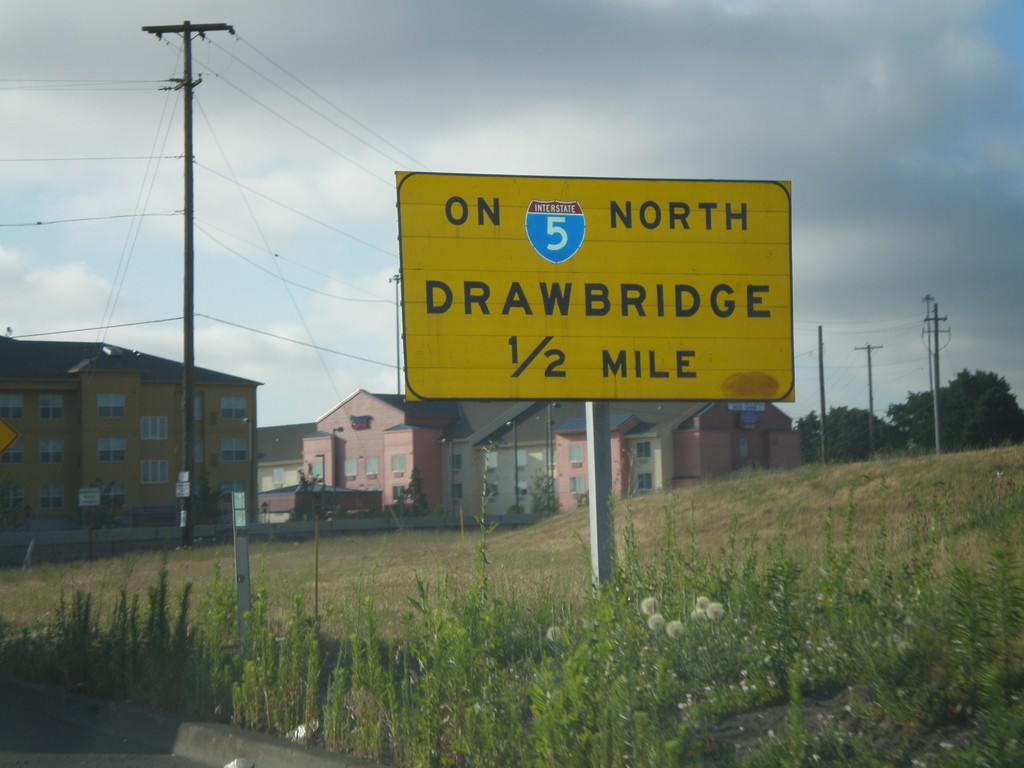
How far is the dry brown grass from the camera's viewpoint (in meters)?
15.0

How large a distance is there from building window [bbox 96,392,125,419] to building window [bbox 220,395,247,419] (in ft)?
19.1

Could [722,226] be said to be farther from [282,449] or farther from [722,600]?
[282,449]

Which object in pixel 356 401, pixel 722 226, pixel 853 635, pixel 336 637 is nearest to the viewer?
pixel 853 635

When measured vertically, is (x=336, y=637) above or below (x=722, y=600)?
below

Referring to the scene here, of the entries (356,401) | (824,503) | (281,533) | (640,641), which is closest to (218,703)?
(640,641)

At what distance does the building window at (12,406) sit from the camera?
179 feet

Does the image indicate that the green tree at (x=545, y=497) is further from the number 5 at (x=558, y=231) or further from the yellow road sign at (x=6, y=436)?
the number 5 at (x=558, y=231)

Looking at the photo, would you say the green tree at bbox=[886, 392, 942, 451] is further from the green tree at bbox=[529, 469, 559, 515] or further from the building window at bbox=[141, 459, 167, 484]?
the building window at bbox=[141, 459, 167, 484]

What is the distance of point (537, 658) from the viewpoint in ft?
23.7

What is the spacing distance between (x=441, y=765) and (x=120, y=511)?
5188 centimetres

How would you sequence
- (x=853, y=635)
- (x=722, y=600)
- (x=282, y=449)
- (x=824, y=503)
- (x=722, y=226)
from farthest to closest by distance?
(x=282, y=449) → (x=824, y=503) → (x=722, y=226) → (x=722, y=600) → (x=853, y=635)

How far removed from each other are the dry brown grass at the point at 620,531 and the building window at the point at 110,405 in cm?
2550

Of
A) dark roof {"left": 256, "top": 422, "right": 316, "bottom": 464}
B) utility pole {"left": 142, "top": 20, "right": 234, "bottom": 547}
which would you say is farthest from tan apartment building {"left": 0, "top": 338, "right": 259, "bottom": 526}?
dark roof {"left": 256, "top": 422, "right": 316, "bottom": 464}

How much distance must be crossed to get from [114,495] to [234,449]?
865 cm
